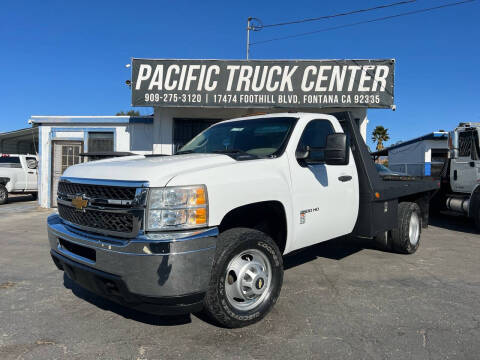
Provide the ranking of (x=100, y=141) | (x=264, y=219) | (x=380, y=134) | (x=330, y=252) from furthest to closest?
(x=380, y=134) < (x=100, y=141) < (x=330, y=252) < (x=264, y=219)

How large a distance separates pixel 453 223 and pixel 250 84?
701 cm

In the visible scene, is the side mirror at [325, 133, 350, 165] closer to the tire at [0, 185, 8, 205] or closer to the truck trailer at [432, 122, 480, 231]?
the truck trailer at [432, 122, 480, 231]

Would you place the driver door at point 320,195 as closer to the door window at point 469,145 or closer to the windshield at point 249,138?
the windshield at point 249,138

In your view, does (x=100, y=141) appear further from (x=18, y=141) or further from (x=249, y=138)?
(x=18, y=141)

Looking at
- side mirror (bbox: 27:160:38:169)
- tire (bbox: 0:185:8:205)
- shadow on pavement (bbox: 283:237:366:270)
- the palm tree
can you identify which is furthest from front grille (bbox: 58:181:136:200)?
the palm tree

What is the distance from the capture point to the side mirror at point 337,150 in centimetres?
325

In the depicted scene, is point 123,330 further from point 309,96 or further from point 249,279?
point 309,96

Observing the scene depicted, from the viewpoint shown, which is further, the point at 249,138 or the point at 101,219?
the point at 249,138

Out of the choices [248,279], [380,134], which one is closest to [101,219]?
[248,279]

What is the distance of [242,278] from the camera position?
2.95 metres

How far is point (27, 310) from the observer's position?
11.3ft

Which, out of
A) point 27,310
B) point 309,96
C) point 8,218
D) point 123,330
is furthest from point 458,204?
point 8,218

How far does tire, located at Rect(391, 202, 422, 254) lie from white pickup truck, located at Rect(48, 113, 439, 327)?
1766 millimetres

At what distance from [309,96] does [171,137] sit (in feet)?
15.1
